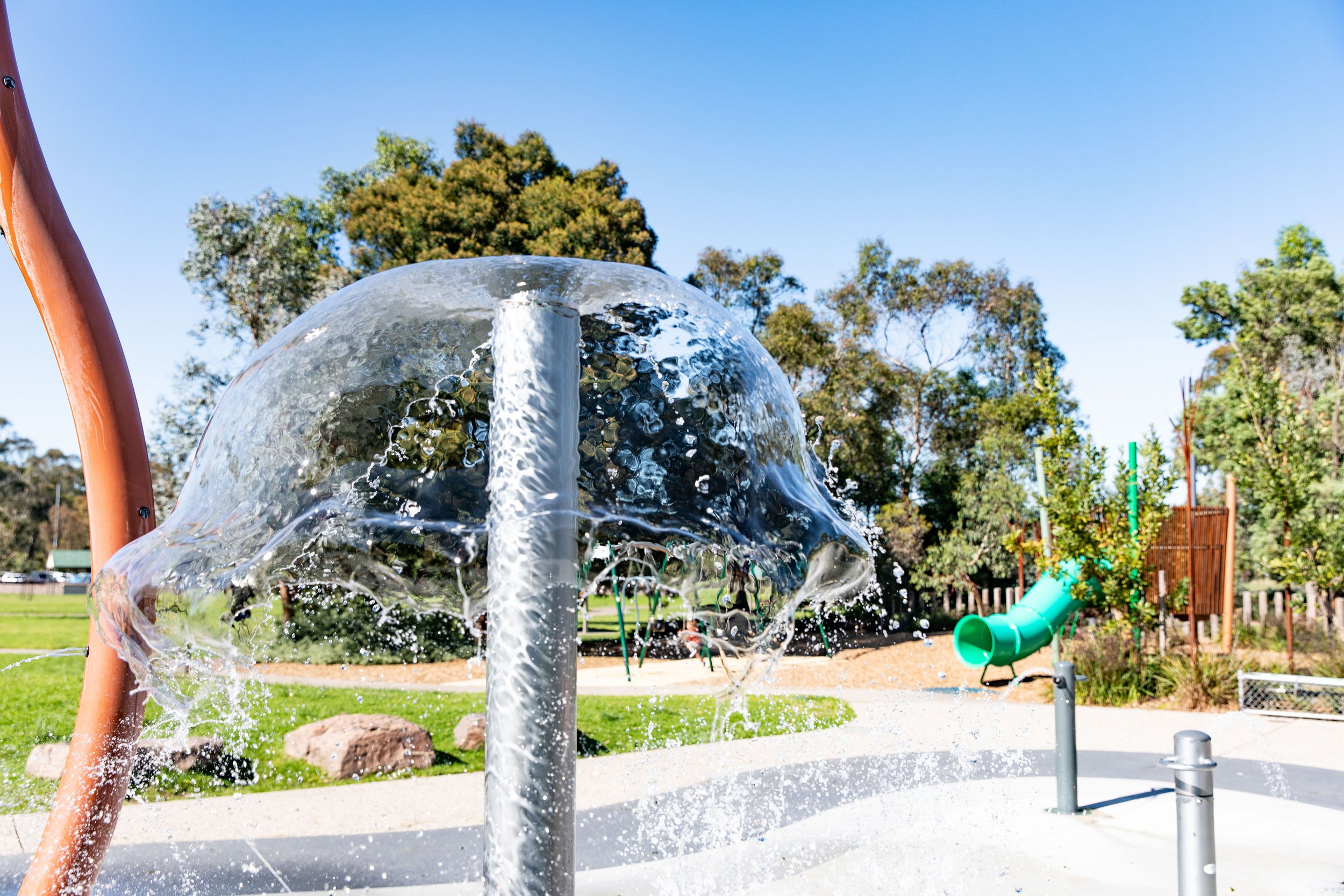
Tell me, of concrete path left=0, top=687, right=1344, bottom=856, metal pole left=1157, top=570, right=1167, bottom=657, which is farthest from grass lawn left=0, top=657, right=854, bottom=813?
metal pole left=1157, top=570, right=1167, bottom=657

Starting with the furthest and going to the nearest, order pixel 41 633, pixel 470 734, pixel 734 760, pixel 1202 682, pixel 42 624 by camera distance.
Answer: pixel 42 624
pixel 41 633
pixel 1202 682
pixel 470 734
pixel 734 760

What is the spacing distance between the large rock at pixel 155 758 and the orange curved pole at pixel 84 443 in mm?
4449

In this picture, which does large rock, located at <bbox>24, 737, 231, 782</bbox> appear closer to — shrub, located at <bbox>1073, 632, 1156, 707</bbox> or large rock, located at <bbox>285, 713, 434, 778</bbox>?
large rock, located at <bbox>285, 713, 434, 778</bbox>

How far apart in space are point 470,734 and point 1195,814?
23.3 ft

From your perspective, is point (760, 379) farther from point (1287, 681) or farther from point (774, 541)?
point (1287, 681)

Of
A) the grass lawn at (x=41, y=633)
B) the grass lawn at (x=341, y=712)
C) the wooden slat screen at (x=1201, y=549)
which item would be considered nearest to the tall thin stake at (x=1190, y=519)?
the wooden slat screen at (x=1201, y=549)

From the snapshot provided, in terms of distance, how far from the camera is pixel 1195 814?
11.9 ft

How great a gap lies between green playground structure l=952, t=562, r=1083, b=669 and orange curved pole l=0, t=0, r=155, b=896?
1261 cm

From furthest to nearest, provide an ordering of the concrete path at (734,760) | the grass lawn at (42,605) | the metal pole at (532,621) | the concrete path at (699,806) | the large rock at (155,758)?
the grass lawn at (42,605) → the large rock at (155,758) → the concrete path at (734,760) → the concrete path at (699,806) → the metal pole at (532,621)

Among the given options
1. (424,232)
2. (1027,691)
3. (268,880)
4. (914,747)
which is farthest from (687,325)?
(424,232)

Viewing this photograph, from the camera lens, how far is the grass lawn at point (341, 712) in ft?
25.3

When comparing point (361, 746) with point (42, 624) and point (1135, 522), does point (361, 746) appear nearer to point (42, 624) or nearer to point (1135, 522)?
point (1135, 522)

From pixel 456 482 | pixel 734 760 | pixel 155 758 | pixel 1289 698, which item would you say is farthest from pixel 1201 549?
pixel 456 482

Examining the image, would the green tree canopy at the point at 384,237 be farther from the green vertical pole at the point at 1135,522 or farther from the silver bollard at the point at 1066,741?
the silver bollard at the point at 1066,741
